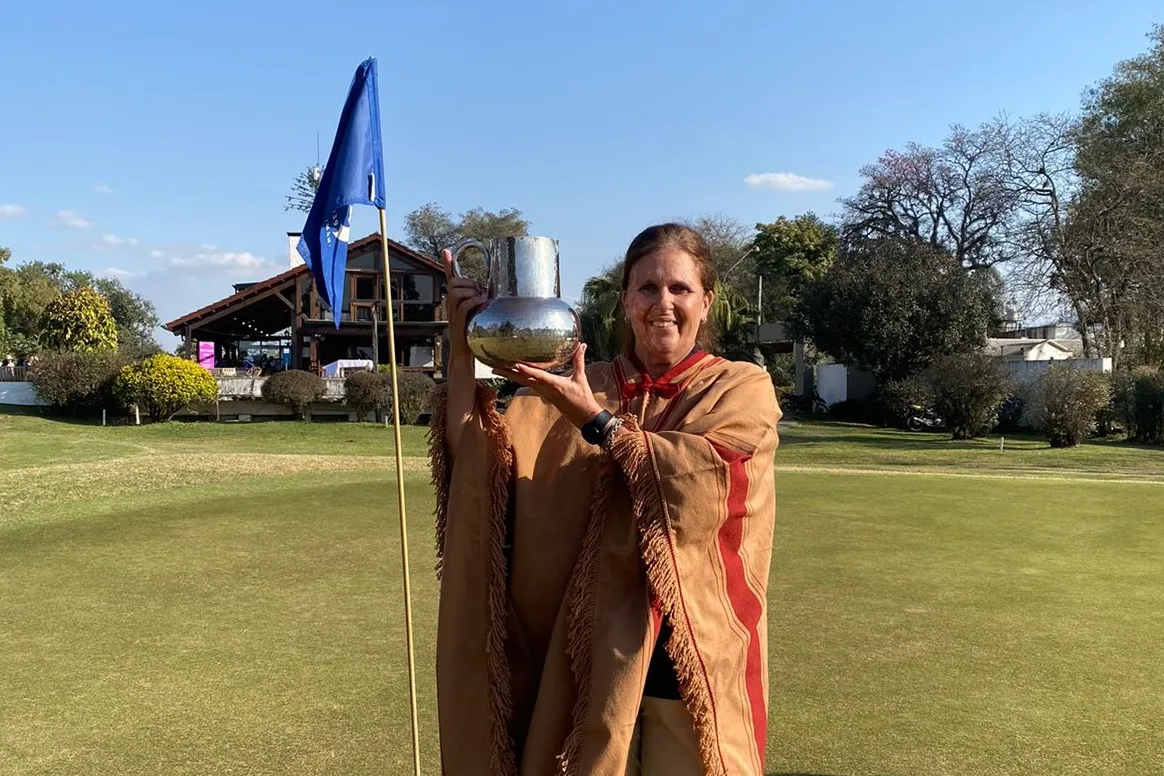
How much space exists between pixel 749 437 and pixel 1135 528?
8.99 meters

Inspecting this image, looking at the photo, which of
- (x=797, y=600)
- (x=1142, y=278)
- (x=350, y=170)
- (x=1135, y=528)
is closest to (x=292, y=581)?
(x=797, y=600)

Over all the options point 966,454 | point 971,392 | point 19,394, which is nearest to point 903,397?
point 971,392

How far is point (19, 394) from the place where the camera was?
28.2 m

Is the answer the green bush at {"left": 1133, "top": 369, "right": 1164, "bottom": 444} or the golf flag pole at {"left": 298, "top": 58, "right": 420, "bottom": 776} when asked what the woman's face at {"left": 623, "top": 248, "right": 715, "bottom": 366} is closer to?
the golf flag pole at {"left": 298, "top": 58, "right": 420, "bottom": 776}

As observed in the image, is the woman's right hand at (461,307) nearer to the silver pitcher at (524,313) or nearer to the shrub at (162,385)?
the silver pitcher at (524,313)

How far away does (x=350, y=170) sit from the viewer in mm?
3600

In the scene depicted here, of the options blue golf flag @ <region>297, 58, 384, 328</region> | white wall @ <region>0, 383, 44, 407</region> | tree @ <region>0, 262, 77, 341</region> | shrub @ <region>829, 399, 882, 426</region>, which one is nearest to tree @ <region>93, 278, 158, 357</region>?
tree @ <region>0, 262, 77, 341</region>

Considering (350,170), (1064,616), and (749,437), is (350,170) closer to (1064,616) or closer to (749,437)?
(749,437)

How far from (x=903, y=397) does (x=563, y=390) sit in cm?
2681

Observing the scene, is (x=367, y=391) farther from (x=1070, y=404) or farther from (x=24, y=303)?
(x=24, y=303)

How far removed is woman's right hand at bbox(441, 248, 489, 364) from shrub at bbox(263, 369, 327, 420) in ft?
84.1

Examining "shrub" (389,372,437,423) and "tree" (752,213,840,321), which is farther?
"tree" (752,213,840,321)

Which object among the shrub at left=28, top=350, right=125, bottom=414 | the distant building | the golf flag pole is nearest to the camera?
the golf flag pole

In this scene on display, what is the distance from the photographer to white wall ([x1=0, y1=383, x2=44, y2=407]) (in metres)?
27.5
